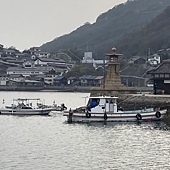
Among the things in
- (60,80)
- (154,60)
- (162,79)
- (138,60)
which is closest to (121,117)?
(162,79)

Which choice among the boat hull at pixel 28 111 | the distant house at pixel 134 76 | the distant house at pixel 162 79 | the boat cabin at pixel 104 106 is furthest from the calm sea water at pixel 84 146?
the distant house at pixel 134 76

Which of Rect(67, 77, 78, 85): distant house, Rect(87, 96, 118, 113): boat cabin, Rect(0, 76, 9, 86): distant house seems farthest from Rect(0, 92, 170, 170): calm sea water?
Rect(0, 76, 9, 86): distant house

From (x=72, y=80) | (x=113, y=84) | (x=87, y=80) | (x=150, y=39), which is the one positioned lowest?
(x=113, y=84)

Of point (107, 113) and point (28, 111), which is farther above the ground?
point (28, 111)

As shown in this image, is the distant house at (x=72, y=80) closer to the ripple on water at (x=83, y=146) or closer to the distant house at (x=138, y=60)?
the distant house at (x=138, y=60)

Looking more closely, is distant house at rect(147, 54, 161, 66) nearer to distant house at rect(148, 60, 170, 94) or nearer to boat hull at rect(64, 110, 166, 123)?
distant house at rect(148, 60, 170, 94)

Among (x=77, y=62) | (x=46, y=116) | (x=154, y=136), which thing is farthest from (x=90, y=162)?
(x=77, y=62)

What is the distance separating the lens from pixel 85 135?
31.8 meters

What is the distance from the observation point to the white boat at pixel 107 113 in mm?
38031

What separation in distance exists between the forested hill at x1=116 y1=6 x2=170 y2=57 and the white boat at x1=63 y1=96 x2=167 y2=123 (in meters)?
97.4

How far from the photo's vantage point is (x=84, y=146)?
27.5 meters

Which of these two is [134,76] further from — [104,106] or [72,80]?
[104,106]

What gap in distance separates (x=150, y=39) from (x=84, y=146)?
124308mm

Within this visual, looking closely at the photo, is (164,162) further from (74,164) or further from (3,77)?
(3,77)
